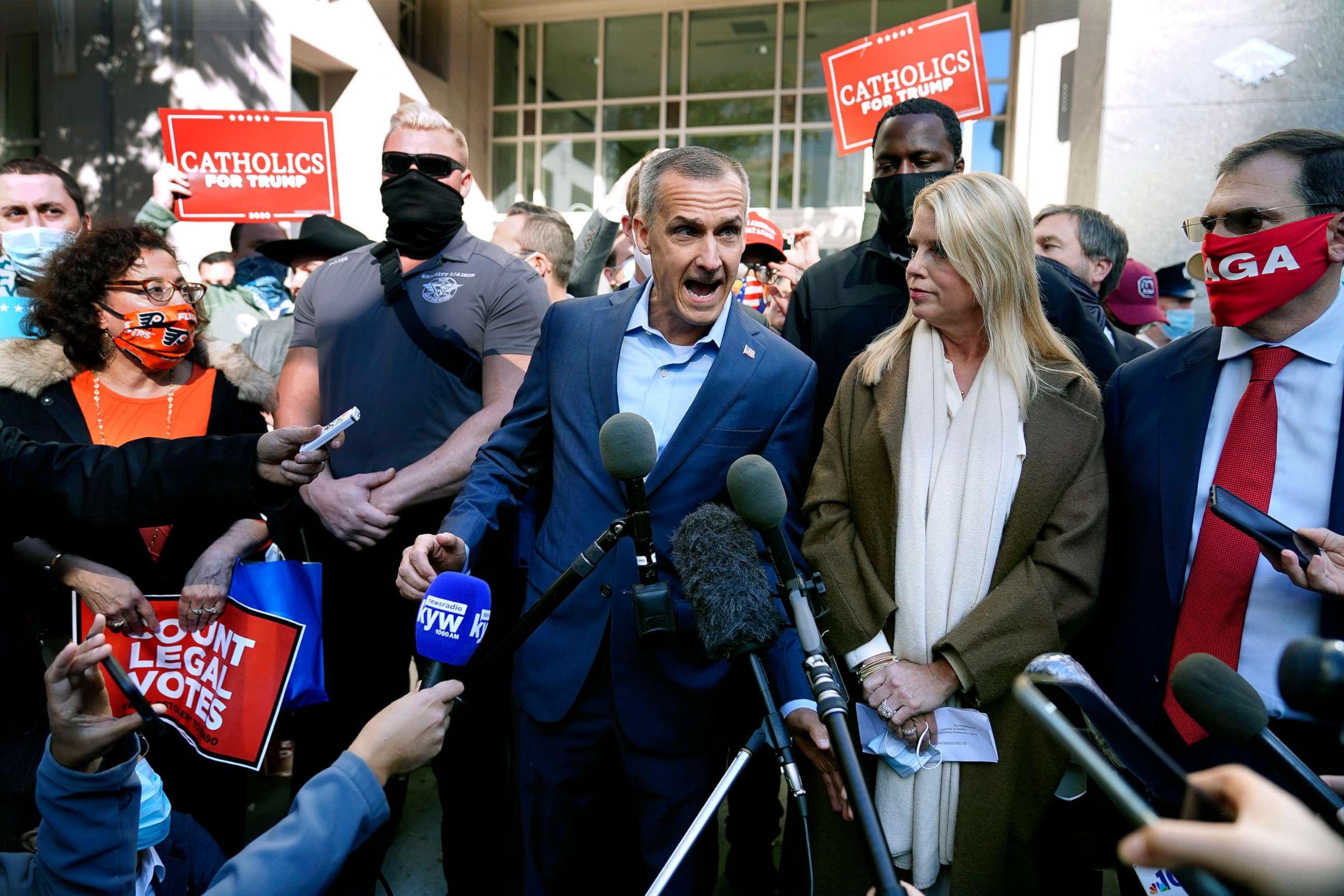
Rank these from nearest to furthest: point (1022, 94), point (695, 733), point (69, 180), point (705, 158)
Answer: point (695, 733)
point (705, 158)
point (69, 180)
point (1022, 94)

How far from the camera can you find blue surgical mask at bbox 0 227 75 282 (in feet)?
12.5

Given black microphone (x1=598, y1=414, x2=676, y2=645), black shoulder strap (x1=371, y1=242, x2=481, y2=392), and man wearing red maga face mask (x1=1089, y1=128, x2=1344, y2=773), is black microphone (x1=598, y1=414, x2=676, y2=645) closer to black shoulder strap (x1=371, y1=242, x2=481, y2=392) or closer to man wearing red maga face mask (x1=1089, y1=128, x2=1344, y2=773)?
man wearing red maga face mask (x1=1089, y1=128, x2=1344, y2=773)

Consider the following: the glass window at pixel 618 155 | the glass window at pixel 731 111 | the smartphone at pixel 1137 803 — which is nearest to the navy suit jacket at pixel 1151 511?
the smartphone at pixel 1137 803

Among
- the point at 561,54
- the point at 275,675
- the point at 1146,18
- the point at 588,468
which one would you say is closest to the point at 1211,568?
the point at 588,468

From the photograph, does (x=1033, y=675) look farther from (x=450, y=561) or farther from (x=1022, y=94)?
(x=1022, y=94)

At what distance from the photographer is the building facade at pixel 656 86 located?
22.6ft

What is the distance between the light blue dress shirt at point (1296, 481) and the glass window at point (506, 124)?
1375 cm

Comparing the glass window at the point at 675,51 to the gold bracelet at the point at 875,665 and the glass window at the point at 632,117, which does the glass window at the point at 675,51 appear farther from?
the gold bracelet at the point at 875,665

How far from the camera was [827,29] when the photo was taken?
13094mm

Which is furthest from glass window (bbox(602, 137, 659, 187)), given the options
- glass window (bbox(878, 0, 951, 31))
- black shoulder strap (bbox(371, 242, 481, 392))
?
black shoulder strap (bbox(371, 242, 481, 392))

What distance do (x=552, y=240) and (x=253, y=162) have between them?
8.53 ft

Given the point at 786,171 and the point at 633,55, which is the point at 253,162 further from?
the point at 633,55

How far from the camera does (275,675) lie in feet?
9.52

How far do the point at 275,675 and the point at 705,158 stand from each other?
6.83ft
